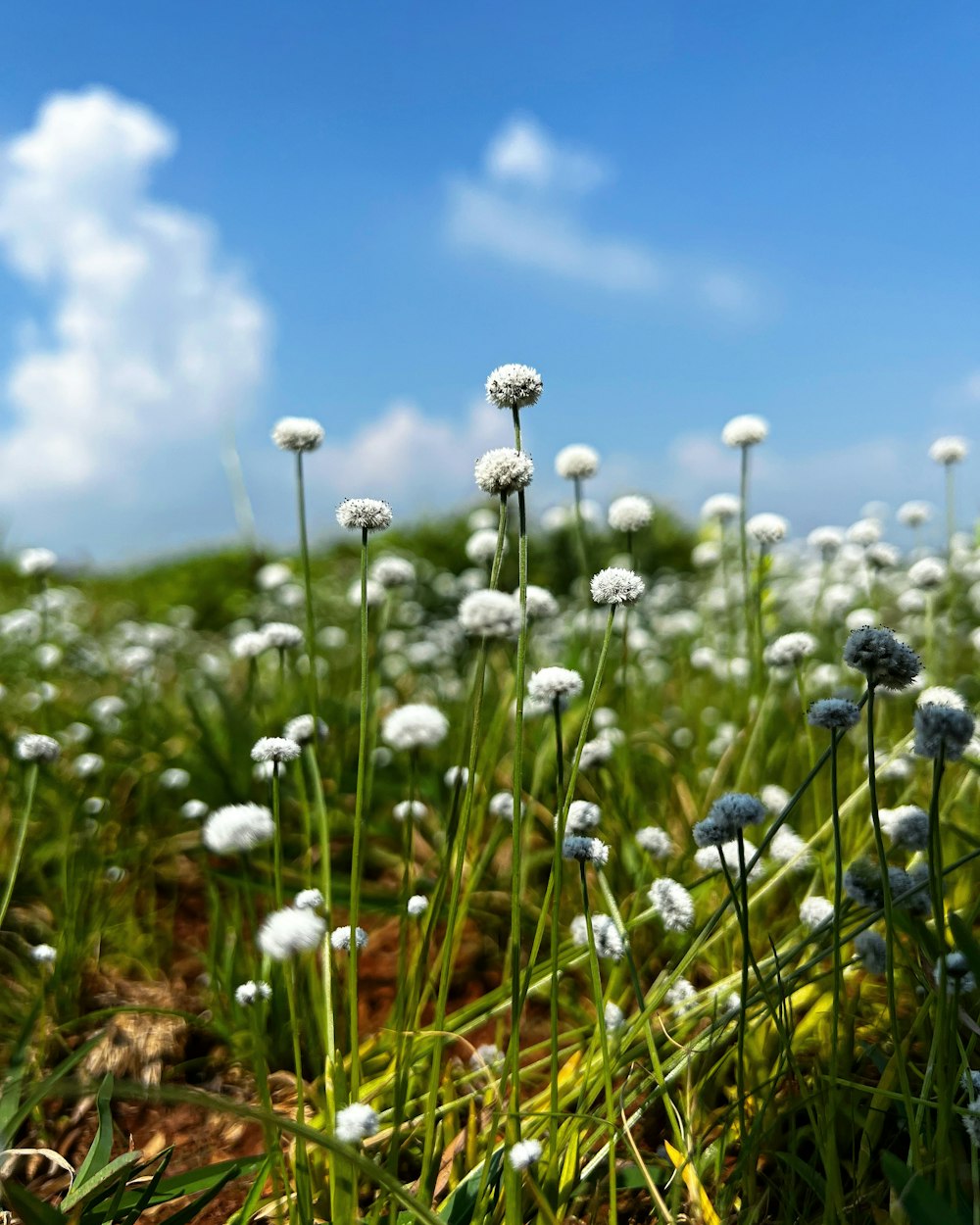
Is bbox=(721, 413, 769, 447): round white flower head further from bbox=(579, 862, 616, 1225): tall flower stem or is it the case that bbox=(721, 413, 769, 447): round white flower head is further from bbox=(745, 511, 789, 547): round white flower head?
bbox=(579, 862, 616, 1225): tall flower stem

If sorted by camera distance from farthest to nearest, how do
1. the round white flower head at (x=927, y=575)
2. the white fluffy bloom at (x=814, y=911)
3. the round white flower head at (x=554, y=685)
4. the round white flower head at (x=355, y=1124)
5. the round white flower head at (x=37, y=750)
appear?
the round white flower head at (x=927, y=575), the round white flower head at (x=37, y=750), the white fluffy bloom at (x=814, y=911), the round white flower head at (x=554, y=685), the round white flower head at (x=355, y=1124)

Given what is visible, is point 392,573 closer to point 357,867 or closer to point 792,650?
point 792,650

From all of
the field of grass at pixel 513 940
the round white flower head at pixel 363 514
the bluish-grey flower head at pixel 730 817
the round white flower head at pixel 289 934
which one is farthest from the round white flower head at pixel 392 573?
the round white flower head at pixel 289 934

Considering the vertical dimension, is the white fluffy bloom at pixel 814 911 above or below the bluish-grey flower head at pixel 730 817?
below

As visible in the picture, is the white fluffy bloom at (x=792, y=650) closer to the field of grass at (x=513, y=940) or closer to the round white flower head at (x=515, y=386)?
the field of grass at (x=513, y=940)

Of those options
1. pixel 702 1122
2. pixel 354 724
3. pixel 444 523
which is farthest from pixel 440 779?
pixel 444 523

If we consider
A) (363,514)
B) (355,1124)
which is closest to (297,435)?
(363,514)
